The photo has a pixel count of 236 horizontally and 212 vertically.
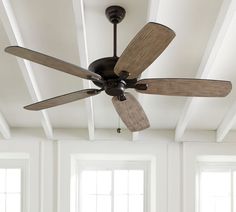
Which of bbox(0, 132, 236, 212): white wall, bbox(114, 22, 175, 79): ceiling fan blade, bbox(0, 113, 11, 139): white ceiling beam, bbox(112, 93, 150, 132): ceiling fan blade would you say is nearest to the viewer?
bbox(114, 22, 175, 79): ceiling fan blade

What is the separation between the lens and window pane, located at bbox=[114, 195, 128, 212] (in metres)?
5.37

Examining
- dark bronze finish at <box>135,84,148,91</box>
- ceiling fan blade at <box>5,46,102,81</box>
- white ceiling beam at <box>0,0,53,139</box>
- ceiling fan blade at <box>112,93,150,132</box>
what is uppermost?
white ceiling beam at <box>0,0,53,139</box>

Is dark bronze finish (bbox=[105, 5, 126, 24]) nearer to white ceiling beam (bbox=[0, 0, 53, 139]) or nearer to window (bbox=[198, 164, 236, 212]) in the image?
white ceiling beam (bbox=[0, 0, 53, 139])

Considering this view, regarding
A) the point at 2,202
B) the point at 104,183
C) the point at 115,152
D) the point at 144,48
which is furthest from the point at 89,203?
the point at 144,48

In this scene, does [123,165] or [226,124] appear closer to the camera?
[226,124]

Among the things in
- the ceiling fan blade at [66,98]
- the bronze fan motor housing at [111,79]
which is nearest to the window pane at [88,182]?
the ceiling fan blade at [66,98]

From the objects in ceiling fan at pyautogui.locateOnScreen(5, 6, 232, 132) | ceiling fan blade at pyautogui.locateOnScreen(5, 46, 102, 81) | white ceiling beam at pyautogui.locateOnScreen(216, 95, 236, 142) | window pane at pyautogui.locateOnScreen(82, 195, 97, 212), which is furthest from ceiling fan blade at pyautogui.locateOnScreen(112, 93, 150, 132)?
window pane at pyautogui.locateOnScreen(82, 195, 97, 212)

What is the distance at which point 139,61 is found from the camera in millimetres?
2271

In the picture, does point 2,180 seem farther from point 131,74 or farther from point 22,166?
point 131,74

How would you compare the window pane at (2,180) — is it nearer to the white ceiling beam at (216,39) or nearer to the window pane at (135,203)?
the window pane at (135,203)

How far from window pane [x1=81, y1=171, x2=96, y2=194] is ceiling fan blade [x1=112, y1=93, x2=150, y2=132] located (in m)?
2.42

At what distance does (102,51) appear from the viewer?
135 inches

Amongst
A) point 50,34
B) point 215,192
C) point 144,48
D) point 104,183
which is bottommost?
point 215,192

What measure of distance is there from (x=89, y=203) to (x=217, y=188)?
168cm
